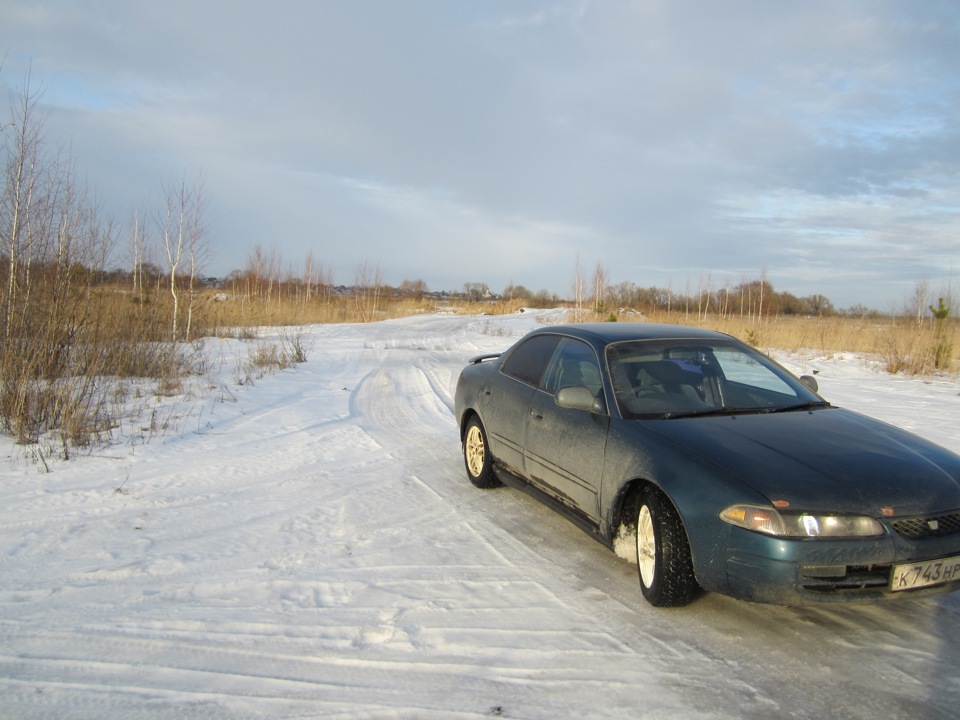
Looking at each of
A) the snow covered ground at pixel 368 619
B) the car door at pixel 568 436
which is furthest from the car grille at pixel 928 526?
the car door at pixel 568 436

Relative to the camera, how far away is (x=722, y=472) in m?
Result: 3.25

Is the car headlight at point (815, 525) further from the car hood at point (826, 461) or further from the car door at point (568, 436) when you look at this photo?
the car door at point (568, 436)

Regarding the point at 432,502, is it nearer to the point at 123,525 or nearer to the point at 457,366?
the point at 123,525

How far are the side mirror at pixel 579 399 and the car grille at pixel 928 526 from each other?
171 centimetres

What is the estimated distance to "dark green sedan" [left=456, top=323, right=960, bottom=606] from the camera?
3.01 m

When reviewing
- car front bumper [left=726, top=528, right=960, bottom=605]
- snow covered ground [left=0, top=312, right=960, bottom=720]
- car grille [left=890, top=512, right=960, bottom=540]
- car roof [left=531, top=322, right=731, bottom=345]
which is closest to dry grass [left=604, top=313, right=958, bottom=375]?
car roof [left=531, top=322, right=731, bottom=345]

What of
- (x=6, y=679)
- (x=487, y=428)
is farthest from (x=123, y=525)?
(x=487, y=428)

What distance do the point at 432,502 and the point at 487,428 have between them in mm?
807

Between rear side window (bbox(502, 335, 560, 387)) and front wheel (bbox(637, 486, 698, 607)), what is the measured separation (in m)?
1.77

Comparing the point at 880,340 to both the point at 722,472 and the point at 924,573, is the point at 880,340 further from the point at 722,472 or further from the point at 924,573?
the point at 722,472

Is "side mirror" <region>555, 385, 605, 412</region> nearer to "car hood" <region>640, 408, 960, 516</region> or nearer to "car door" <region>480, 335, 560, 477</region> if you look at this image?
"car hood" <region>640, 408, 960, 516</region>

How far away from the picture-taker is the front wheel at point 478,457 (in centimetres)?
577

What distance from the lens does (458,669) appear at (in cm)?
295

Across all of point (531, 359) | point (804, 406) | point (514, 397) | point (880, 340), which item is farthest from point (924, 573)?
point (880, 340)
